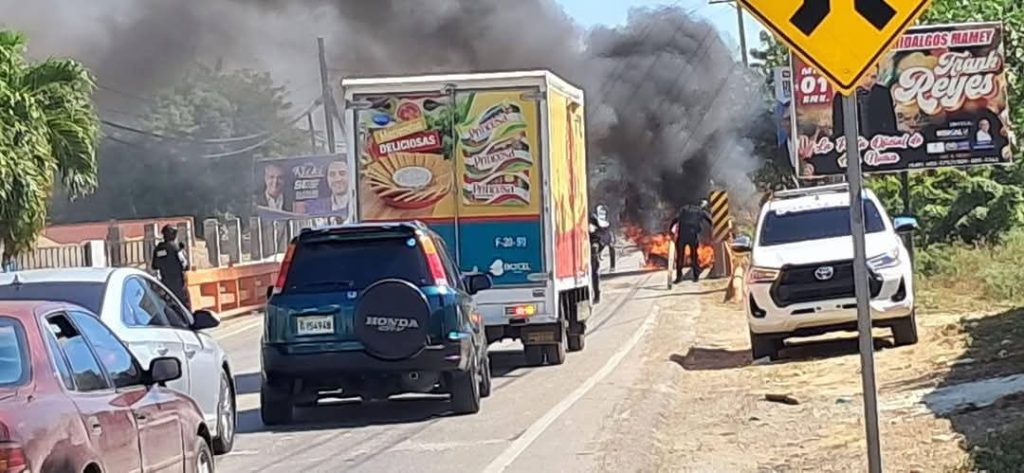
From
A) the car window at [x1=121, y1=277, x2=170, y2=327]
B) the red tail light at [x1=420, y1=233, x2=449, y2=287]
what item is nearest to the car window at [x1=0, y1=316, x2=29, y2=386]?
the car window at [x1=121, y1=277, x2=170, y2=327]

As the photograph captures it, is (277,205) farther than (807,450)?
Yes

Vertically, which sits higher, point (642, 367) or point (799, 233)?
point (799, 233)

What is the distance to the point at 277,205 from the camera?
55656mm

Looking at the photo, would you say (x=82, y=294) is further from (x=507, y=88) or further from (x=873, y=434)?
(x=507, y=88)

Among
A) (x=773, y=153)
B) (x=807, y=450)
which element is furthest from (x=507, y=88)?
(x=773, y=153)

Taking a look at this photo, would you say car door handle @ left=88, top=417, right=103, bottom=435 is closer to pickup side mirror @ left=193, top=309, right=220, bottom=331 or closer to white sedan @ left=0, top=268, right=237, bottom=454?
white sedan @ left=0, top=268, right=237, bottom=454

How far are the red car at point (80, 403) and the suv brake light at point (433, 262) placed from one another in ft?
17.6

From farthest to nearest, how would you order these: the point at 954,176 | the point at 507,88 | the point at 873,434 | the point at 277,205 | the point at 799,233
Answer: the point at 277,205, the point at 954,176, the point at 799,233, the point at 507,88, the point at 873,434

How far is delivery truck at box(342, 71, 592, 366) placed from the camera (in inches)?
726

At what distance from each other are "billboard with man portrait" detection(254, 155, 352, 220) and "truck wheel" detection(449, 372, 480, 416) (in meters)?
39.5

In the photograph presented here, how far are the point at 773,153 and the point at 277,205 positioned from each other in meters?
17.8

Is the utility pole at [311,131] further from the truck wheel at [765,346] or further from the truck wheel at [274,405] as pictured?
the truck wheel at [274,405]

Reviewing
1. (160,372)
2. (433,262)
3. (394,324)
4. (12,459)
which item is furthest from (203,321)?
(12,459)

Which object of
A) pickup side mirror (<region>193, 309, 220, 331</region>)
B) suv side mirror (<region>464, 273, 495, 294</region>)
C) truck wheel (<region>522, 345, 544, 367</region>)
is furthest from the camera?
truck wheel (<region>522, 345, 544, 367</region>)
